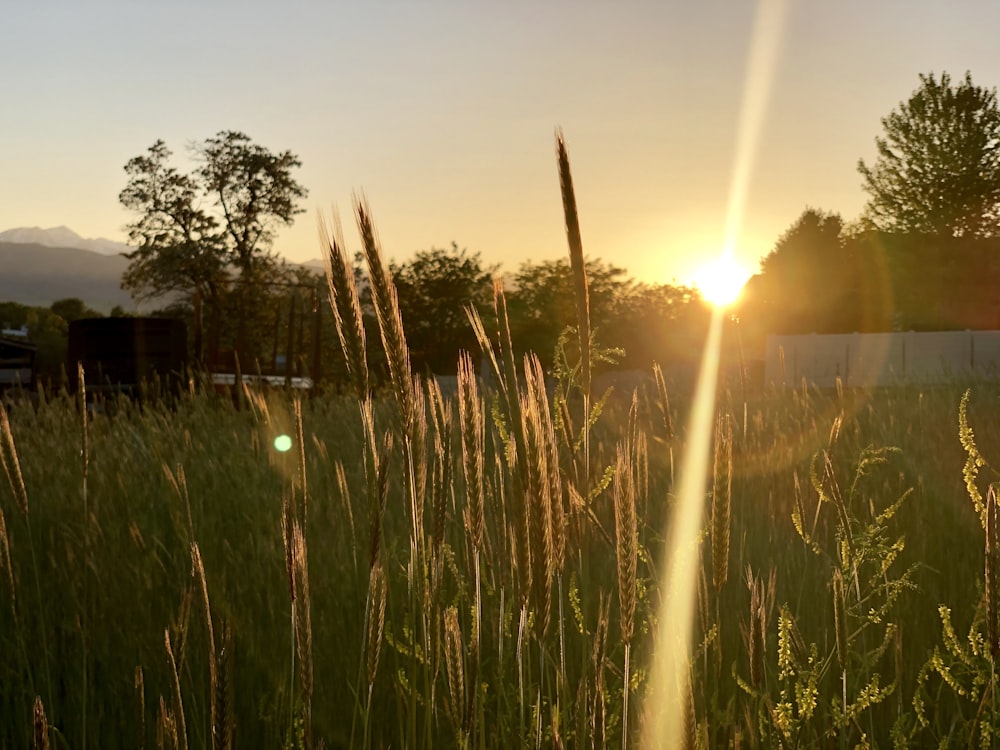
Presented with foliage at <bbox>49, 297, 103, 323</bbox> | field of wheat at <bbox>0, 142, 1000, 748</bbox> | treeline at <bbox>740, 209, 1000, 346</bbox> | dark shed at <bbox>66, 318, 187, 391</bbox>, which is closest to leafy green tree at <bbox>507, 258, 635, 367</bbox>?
treeline at <bbox>740, 209, 1000, 346</bbox>

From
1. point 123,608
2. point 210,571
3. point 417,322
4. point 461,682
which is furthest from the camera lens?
point 417,322

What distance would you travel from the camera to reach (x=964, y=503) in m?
4.84

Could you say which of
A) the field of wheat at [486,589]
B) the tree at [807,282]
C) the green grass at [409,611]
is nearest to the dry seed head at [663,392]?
the field of wheat at [486,589]

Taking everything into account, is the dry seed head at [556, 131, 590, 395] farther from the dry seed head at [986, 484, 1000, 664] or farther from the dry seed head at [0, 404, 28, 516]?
the dry seed head at [0, 404, 28, 516]

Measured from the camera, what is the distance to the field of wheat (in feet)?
3.93

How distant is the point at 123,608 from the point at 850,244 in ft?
147

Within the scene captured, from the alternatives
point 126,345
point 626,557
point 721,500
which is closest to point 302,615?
point 626,557

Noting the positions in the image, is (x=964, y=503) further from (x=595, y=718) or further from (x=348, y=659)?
(x=595, y=718)

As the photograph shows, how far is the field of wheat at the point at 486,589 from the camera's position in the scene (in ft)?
3.93

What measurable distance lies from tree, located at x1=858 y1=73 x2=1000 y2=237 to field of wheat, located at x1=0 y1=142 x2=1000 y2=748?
35.4 meters

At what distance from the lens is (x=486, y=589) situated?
2461 millimetres

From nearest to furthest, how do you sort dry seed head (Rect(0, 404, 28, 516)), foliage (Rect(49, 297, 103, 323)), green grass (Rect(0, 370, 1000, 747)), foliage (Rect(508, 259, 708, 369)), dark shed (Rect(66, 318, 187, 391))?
green grass (Rect(0, 370, 1000, 747)) → dry seed head (Rect(0, 404, 28, 516)) → dark shed (Rect(66, 318, 187, 391)) → foliage (Rect(508, 259, 708, 369)) → foliage (Rect(49, 297, 103, 323))

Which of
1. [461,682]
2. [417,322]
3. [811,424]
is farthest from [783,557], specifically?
[417,322]

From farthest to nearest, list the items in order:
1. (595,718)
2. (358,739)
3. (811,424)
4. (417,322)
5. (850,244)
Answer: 1. (850,244)
2. (417,322)
3. (811,424)
4. (358,739)
5. (595,718)
